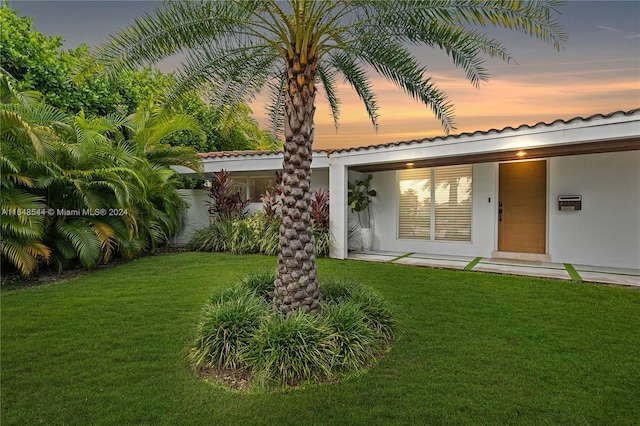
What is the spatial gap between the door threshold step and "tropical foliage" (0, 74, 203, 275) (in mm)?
9114

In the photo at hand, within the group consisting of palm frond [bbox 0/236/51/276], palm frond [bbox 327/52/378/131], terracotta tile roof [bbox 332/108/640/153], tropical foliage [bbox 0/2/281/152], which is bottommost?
palm frond [bbox 0/236/51/276]

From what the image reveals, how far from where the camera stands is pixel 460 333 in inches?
194

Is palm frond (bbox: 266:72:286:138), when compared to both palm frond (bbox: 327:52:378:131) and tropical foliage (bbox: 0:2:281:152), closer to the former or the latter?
tropical foliage (bbox: 0:2:281:152)

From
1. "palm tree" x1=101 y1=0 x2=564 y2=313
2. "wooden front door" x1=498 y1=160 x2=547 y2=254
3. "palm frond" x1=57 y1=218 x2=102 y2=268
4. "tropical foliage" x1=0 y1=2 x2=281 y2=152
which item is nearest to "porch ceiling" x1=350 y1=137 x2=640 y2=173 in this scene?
"wooden front door" x1=498 y1=160 x2=547 y2=254

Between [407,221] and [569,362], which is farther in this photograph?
[407,221]

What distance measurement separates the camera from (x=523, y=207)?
995 cm

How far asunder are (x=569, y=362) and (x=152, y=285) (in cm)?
746

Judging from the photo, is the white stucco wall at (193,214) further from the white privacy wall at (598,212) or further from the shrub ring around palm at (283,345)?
the white privacy wall at (598,212)

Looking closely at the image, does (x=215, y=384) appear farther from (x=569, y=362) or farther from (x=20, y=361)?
(x=569, y=362)

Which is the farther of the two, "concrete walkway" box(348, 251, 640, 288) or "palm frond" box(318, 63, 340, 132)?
"concrete walkway" box(348, 251, 640, 288)

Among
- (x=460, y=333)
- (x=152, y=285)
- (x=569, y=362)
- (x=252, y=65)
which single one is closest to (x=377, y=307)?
(x=460, y=333)

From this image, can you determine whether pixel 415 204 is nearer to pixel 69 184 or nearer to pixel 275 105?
pixel 275 105

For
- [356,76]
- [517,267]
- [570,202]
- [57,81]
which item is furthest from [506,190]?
[57,81]

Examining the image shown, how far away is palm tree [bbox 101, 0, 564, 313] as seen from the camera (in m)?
4.34
